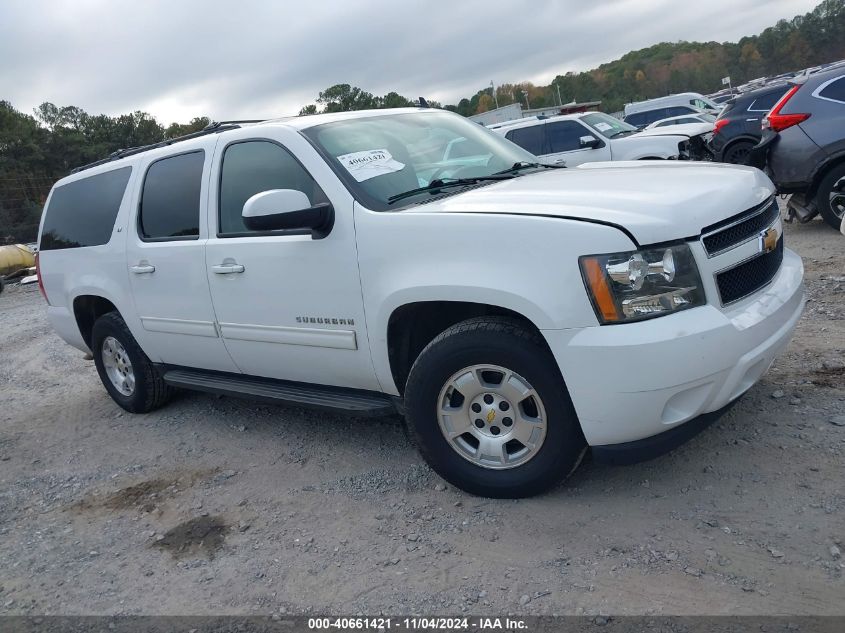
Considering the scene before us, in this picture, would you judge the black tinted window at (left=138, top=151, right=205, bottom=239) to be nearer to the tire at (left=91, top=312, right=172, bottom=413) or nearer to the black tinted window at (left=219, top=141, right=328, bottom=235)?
the black tinted window at (left=219, top=141, right=328, bottom=235)

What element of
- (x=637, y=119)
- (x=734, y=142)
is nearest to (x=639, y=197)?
(x=734, y=142)

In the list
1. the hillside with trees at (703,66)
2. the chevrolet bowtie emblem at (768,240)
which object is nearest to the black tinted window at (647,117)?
the chevrolet bowtie emblem at (768,240)

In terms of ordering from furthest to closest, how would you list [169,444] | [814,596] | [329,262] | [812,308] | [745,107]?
[745,107]
[812,308]
[169,444]
[329,262]
[814,596]

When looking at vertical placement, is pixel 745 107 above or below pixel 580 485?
above

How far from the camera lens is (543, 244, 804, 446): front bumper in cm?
280

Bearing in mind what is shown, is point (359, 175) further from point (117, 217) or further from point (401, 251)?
point (117, 217)

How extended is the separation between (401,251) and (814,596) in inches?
82.6

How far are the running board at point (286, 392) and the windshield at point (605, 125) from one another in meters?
10.1

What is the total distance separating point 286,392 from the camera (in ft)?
13.8

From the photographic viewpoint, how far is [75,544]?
3766mm

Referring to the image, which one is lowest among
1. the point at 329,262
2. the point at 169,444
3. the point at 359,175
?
the point at 169,444

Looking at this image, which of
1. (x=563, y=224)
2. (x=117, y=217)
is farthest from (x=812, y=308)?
(x=117, y=217)

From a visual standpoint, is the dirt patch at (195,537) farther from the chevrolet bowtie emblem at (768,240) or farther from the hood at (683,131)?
the hood at (683,131)

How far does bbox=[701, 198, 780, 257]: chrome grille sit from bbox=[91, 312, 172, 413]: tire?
404 cm
